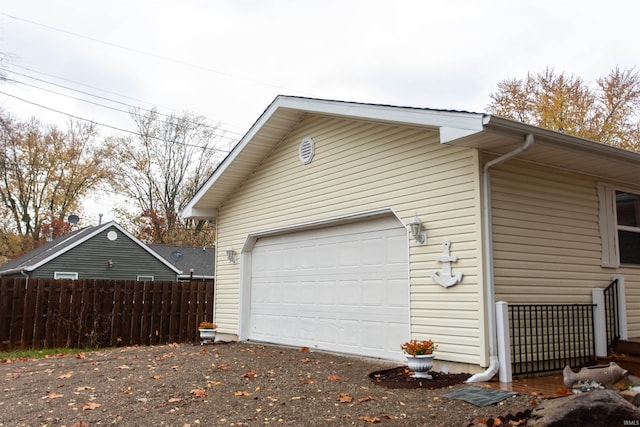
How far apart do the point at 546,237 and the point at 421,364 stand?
8.30ft

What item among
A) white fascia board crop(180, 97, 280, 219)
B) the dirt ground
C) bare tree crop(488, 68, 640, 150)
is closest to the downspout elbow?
the dirt ground

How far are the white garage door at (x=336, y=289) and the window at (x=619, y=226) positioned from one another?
10.1ft

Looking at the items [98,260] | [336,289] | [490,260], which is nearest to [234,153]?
[336,289]

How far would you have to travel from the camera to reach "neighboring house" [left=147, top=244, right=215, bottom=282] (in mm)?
25248

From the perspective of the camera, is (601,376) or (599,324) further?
(599,324)

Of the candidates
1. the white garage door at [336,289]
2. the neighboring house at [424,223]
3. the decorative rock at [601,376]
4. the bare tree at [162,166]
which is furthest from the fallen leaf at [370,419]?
the bare tree at [162,166]

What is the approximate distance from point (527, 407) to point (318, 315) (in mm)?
4875

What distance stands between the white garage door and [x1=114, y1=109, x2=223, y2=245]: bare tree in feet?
77.1

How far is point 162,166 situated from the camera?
33500 millimetres

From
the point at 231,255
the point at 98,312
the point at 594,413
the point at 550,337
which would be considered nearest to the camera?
the point at 594,413

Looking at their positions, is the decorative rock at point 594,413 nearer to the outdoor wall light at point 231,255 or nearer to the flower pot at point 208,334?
the flower pot at point 208,334

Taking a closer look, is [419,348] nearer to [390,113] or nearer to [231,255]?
[390,113]

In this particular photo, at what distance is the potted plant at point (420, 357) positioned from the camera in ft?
20.4

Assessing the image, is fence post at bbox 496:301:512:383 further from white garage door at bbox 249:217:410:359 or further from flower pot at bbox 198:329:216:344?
flower pot at bbox 198:329:216:344
